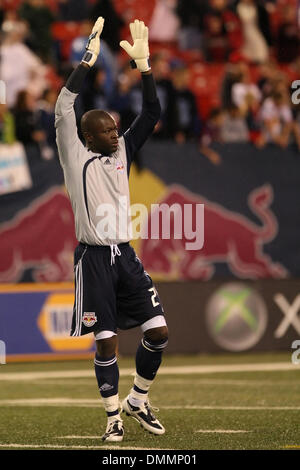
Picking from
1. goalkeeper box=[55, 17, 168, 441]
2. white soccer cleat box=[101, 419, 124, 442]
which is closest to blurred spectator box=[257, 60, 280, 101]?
goalkeeper box=[55, 17, 168, 441]

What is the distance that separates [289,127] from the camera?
1520 centimetres

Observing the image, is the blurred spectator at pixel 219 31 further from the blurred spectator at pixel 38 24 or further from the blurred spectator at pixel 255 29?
the blurred spectator at pixel 38 24

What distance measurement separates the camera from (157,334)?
7836mm

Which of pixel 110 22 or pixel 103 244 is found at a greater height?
pixel 110 22

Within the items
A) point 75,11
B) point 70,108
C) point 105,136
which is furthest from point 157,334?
point 75,11

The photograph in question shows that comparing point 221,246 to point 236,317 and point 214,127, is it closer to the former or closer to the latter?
point 236,317

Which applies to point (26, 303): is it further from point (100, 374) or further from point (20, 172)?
point (100, 374)

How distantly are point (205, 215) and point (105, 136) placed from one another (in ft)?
22.4

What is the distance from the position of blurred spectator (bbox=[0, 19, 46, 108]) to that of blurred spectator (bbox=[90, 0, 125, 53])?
1.23 metres

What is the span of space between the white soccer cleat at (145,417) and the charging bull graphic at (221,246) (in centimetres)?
627

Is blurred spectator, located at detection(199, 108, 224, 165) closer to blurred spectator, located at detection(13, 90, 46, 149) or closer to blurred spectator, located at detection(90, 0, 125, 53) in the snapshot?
blurred spectator, located at detection(13, 90, 46, 149)

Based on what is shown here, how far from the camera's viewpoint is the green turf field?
24.7 feet

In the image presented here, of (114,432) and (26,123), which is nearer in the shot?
(114,432)
